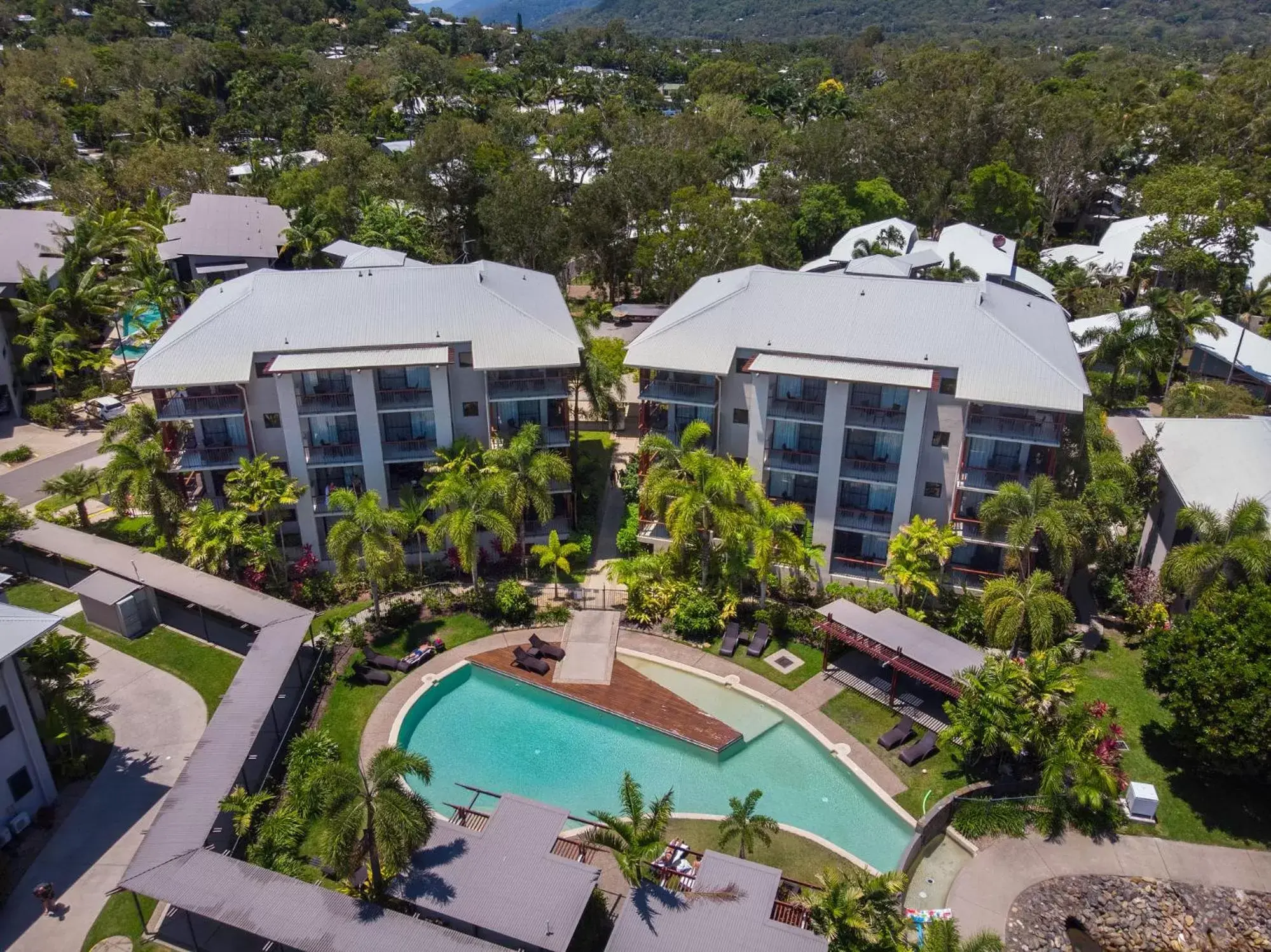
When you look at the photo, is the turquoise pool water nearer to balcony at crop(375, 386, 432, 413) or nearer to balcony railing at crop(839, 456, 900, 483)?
balcony railing at crop(839, 456, 900, 483)

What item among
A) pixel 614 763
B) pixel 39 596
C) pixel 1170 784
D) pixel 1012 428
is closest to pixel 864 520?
pixel 1012 428

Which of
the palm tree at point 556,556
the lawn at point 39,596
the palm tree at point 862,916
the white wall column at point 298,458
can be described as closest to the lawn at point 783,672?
the palm tree at point 556,556

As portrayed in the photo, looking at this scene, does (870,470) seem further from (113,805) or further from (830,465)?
(113,805)

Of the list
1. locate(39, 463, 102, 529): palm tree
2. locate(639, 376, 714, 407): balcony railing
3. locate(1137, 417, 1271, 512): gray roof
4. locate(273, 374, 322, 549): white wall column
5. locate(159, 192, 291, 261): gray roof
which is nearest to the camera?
locate(1137, 417, 1271, 512): gray roof

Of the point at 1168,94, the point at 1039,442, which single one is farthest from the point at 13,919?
the point at 1168,94

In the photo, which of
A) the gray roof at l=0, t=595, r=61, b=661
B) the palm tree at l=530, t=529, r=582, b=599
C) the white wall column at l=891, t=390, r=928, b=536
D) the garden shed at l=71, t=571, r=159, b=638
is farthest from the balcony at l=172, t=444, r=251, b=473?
the white wall column at l=891, t=390, r=928, b=536

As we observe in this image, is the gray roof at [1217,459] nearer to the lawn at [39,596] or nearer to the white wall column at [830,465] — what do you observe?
the white wall column at [830,465]
